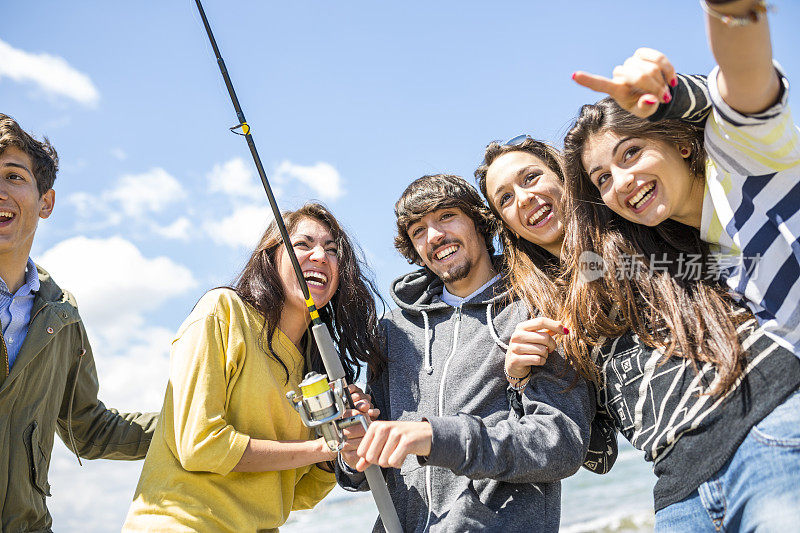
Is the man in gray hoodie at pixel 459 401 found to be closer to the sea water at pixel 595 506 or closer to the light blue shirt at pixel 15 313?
the light blue shirt at pixel 15 313

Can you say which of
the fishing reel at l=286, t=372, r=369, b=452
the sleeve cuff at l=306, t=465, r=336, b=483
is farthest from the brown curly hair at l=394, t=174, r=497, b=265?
the sleeve cuff at l=306, t=465, r=336, b=483

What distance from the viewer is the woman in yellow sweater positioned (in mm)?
2947

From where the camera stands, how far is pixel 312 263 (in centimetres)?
359

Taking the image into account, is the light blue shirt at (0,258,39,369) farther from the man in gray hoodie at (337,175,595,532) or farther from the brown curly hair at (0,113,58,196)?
the man in gray hoodie at (337,175,595,532)

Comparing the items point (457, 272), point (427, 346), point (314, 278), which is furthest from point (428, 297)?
point (314, 278)

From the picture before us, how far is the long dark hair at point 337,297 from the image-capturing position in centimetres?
349

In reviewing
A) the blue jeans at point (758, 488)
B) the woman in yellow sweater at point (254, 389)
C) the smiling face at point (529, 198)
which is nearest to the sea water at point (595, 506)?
the woman in yellow sweater at point (254, 389)

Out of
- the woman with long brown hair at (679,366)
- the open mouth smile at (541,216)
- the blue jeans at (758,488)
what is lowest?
the blue jeans at (758,488)

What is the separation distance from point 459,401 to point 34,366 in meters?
2.18

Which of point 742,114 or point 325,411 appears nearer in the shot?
point 742,114

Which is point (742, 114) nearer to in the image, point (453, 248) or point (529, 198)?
point (529, 198)

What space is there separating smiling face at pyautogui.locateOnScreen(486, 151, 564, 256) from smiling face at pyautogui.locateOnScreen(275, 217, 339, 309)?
0.94 m

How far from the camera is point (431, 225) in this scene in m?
3.64

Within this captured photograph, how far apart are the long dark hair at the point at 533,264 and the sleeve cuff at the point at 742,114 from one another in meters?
1.14
